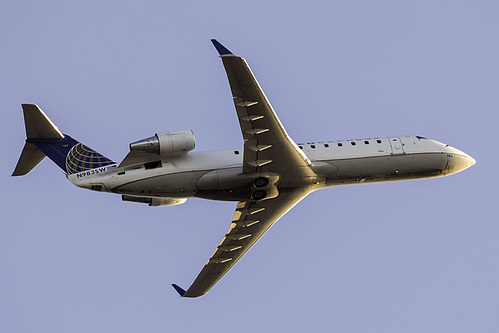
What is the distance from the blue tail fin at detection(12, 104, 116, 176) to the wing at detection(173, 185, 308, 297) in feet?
25.2

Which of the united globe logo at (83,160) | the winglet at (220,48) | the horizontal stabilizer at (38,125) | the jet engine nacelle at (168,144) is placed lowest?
the united globe logo at (83,160)

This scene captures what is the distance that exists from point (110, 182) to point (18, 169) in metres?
5.97

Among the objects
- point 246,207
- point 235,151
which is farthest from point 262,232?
point 235,151

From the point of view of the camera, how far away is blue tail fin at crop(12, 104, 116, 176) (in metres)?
43.6

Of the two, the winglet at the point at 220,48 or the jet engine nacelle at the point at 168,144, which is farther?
the jet engine nacelle at the point at 168,144

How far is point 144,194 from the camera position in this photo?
4241 centimetres

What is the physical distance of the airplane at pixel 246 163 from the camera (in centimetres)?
4138

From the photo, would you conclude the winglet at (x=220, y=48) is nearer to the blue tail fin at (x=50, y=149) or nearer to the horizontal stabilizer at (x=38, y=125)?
the blue tail fin at (x=50, y=149)

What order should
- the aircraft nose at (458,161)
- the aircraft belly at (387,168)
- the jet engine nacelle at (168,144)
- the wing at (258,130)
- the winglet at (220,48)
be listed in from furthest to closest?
the aircraft nose at (458,161) < the aircraft belly at (387,168) < the jet engine nacelle at (168,144) < the wing at (258,130) < the winglet at (220,48)

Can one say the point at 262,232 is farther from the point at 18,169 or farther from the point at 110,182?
the point at 18,169

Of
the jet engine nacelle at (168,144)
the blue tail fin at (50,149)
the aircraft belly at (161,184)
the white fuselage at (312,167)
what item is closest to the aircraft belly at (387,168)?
the white fuselage at (312,167)

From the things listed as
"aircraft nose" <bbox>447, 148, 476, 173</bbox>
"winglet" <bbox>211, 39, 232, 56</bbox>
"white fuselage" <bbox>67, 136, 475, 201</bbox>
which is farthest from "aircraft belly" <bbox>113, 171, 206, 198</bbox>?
"aircraft nose" <bbox>447, 148, 476, 173</bbox>

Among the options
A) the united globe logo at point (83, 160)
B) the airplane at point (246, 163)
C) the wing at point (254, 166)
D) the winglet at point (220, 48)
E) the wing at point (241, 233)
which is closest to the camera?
the winglet at point (220, 48)

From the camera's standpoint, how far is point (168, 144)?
4159 centimetres
